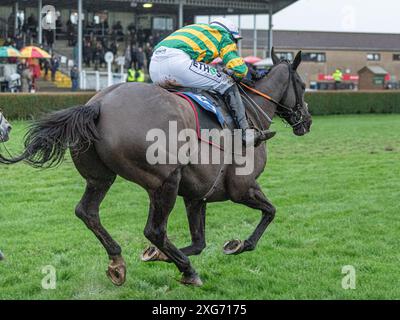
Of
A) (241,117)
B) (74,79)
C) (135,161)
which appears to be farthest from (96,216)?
(74,79)

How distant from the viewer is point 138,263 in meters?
5.88

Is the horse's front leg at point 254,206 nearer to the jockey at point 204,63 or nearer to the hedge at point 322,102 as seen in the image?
the jockey at point 204,63

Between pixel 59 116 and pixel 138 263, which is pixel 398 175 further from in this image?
pixel 59 116

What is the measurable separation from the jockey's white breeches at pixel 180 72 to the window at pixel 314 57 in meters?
56.0

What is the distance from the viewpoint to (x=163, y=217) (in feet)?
15.7

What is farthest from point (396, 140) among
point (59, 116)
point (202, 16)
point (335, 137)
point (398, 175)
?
point (202, 16)

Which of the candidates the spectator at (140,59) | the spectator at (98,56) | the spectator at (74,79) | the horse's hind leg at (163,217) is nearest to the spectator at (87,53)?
the spectator at (98,56)

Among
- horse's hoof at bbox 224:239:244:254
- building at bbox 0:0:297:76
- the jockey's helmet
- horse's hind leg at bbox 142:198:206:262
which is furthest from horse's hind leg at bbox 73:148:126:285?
building at bbox 0:0:297:76

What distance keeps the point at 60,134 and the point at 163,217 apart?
3.10 ft

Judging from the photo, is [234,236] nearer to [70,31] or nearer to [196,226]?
[196,226]

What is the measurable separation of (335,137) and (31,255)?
12571mm

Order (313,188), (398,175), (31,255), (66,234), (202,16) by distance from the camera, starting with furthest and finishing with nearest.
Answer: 1. (202,16)
2. (398,175)
3. (313,188)
4. (66,234)
5. (31,255)

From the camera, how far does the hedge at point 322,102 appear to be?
18.9 meters

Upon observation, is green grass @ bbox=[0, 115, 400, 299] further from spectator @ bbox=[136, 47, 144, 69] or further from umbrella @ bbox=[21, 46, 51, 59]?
spectator @ bbox=[136, 47, 144, 69]
